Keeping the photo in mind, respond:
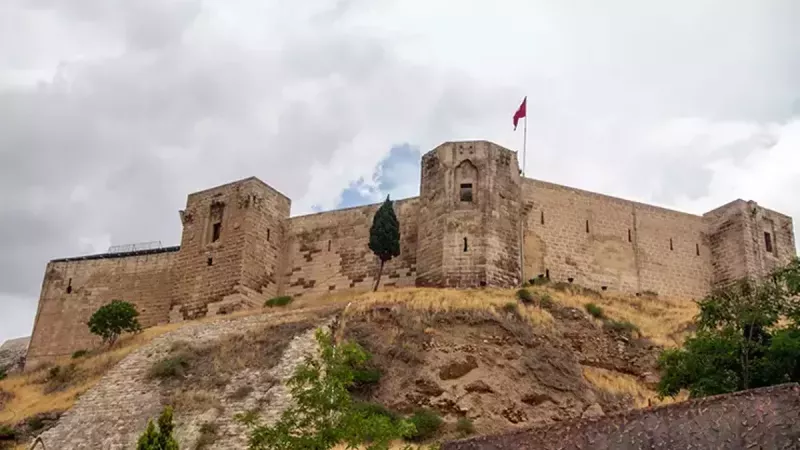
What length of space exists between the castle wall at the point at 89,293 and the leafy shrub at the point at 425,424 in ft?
59.9

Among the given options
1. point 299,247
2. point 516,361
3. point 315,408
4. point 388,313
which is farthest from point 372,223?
point 315,408

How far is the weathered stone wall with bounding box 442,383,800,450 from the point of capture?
17.4 ft

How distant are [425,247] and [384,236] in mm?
2425

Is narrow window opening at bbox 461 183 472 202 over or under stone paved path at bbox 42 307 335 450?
over

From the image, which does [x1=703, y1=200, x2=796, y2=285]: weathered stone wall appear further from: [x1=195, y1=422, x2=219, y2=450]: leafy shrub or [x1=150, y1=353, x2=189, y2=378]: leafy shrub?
[x1=195, y1=422, x2=219, y2=450]: leafy shrub

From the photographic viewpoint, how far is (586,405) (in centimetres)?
2444

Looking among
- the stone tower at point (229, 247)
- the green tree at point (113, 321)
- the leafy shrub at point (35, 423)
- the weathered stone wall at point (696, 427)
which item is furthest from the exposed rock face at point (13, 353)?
the weathered stone wall at point (696, 427)

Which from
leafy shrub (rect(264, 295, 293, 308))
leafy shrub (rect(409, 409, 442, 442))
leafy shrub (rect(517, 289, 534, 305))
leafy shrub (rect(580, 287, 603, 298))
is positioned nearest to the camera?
leafy shrub (rect(409, 409, 442, 442))

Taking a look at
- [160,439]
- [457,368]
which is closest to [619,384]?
[457,368]

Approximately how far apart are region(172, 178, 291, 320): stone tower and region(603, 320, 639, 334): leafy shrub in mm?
13862

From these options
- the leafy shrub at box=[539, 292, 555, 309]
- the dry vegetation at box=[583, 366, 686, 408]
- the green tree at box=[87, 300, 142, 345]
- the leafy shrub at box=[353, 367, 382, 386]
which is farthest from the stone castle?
the leafy shrub at box=[353, 367, 382, 386]

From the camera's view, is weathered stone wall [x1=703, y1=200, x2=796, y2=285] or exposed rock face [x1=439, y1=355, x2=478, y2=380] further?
weathered stone wall [x1=703, y1=200, x2=796, y2=285]

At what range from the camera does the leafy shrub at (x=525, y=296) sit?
28494 millimetres

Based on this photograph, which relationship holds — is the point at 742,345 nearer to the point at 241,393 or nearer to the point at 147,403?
the point at 241,393
